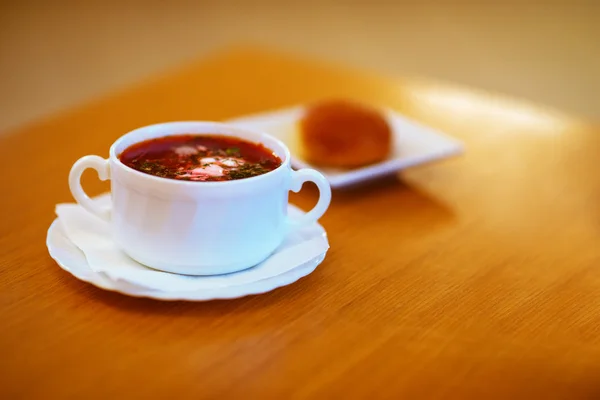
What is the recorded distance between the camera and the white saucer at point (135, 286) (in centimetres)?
69

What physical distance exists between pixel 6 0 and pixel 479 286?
368 cm

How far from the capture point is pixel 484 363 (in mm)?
670

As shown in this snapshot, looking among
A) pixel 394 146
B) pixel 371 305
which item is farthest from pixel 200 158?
pixel 394 146

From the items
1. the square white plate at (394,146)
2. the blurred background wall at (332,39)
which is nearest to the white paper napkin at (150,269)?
the square white plate at (394,146)

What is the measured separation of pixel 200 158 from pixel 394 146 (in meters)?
0.45

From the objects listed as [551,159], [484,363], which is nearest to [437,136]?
[551,159]

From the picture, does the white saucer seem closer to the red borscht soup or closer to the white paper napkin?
the white paper napkin

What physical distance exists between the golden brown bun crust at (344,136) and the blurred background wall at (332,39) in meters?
2.20

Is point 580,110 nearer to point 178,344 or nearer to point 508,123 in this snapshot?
point 508,123

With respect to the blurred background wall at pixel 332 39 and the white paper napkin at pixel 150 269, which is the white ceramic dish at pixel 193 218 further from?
the blurred background wall at pixel 332 39

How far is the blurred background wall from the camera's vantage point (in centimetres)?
333

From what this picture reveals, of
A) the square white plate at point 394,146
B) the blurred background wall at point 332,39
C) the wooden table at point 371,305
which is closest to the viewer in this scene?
the wooden table at point 371,305

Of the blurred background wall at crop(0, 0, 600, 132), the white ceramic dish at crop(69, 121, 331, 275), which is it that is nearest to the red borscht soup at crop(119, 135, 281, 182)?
the white ceramic dish at crop(69, 121, 331, 275)

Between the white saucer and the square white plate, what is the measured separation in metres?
0.27
